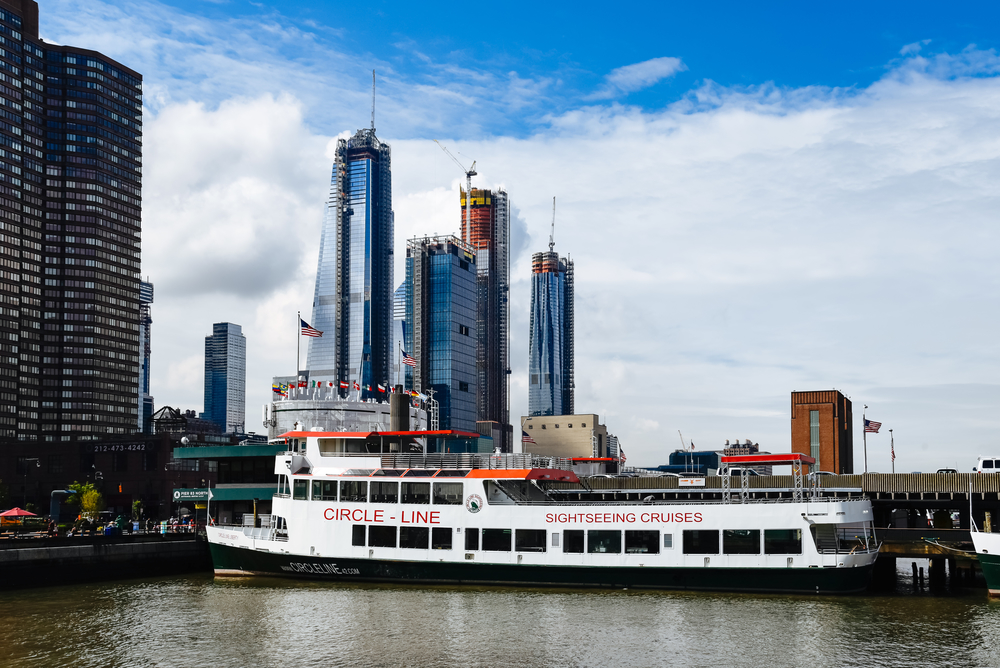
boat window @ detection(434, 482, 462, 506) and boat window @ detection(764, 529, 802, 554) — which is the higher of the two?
boat window @ detection(434, 482, 462, 506)

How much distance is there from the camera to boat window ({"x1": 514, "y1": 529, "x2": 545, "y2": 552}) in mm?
48188

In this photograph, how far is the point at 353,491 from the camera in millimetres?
51500

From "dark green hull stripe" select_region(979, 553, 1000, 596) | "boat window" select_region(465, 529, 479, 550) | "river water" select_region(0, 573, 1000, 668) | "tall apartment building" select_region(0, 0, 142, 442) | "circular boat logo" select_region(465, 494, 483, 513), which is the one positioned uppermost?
"tall apartment building" select_region(0, 0, 142, 442)

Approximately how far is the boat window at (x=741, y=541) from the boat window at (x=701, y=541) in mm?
426

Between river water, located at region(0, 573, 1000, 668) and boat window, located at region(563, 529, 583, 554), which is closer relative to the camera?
river water, located at region(0, 573, 1000, 668)

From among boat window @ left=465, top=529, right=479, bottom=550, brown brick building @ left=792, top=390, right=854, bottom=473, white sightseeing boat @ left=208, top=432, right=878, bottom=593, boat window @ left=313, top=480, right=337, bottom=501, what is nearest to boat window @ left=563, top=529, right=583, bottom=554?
white sightseeing boat @ left=208, top=432, right=878, bottom=593

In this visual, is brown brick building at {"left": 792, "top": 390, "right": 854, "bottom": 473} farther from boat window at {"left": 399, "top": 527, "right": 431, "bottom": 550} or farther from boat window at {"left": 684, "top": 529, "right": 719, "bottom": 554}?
boat window at {"left": 399, "top": 527, "right": 431, "bottom": 550}

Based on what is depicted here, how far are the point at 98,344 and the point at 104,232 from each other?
2314cm

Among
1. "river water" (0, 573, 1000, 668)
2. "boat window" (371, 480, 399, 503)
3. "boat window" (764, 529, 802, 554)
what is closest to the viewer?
"river water" (0, 573, 1000, 668)

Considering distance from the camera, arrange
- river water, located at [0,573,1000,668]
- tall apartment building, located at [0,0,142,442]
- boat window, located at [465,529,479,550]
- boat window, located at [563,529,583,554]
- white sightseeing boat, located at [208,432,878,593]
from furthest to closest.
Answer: tall apartment building, located at [0,0,142,442] → boat window, located at [465,529,479,550] → boat window, located at [563,529,583,554] → white sightseeing boat, located at [208,432,878,593] → river water, located at [0,573,1000,668]

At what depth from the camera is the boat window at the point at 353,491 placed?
51.2m

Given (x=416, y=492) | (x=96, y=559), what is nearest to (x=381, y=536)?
(x=416, y=492)

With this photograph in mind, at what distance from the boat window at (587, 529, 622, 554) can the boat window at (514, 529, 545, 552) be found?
239cm

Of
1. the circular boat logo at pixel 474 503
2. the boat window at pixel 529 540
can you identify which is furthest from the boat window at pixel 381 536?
the boat window at pixel 529 540
